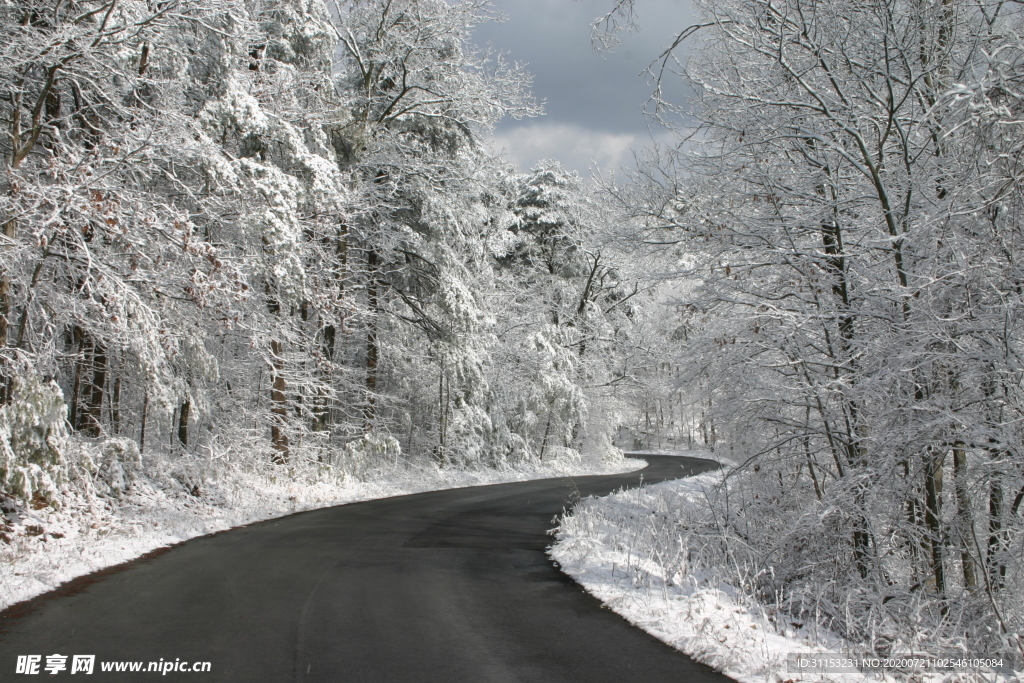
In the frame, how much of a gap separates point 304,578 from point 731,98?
7.44 metres

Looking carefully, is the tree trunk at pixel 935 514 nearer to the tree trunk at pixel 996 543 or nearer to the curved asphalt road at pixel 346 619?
the tree trunk at pixel 996 543

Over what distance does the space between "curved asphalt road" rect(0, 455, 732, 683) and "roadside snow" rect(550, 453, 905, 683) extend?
24 centimetres

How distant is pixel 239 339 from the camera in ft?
57.7

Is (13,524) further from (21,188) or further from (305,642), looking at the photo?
(305,642)

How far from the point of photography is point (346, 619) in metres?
5.80

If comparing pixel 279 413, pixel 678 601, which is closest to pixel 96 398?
Answer: pixel 279 413

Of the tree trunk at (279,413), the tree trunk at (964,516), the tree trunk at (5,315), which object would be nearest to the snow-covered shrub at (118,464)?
the tree trunk at (5,315)

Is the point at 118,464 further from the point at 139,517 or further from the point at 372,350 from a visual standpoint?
the point at 372,350

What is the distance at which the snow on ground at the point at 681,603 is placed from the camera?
15.8 ft

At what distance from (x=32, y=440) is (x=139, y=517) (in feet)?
7.68

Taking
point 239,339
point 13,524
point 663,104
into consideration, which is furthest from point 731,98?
point 239,339

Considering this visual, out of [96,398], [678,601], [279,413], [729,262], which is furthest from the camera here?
[279,413]

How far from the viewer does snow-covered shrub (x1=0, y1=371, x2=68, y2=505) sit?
8211 millimetres

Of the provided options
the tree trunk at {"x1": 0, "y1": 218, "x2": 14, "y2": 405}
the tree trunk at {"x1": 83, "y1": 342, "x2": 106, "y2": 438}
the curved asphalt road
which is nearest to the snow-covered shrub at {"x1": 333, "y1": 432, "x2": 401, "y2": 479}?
the tree trunk at {"x1": 83, "y1": 342, "x2": 106, "y2": 438}
